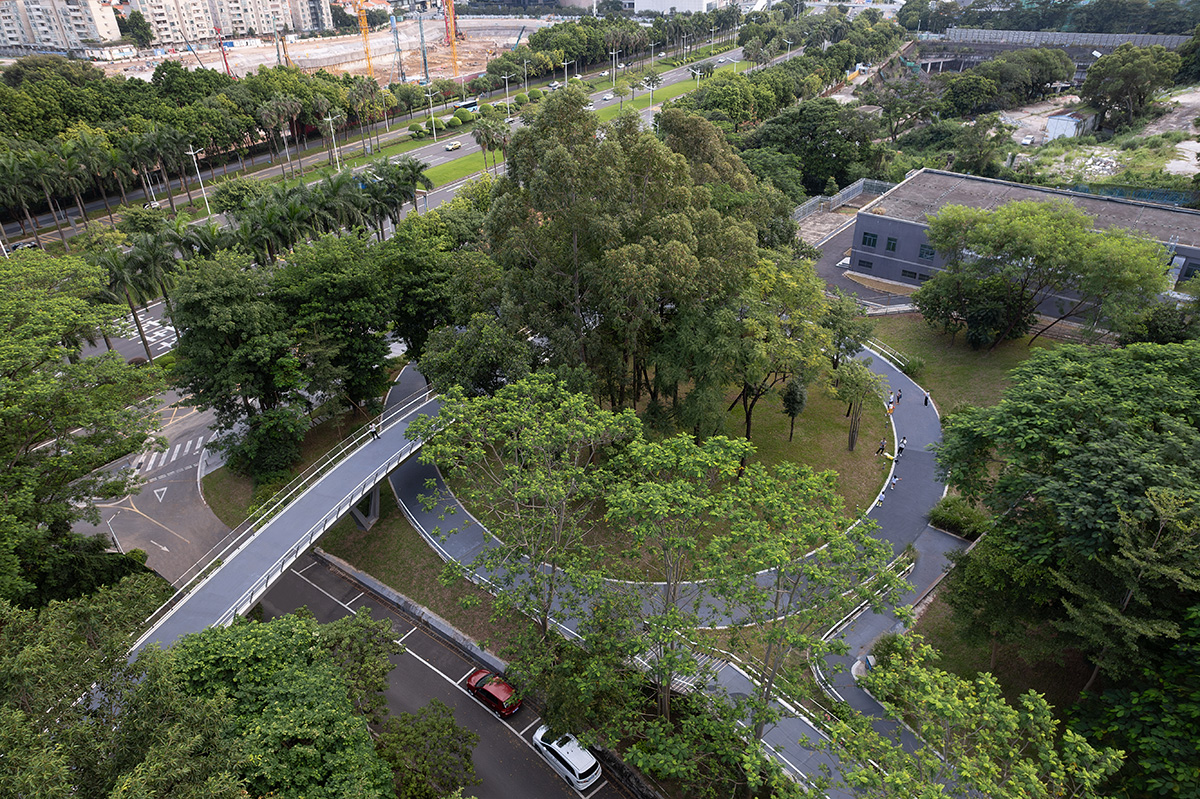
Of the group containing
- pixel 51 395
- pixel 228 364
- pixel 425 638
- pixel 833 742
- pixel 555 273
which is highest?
pixel 555 273

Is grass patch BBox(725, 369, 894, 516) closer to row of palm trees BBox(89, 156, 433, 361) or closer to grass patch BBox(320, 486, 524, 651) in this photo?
grass patch BBox(320, 486, 524, 651)

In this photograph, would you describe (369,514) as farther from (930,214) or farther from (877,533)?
(930,214)

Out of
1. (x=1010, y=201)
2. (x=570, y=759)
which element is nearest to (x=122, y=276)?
(x=570, y=759)

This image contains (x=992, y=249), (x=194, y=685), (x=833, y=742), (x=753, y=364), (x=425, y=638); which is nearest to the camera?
(x=833, y=742)

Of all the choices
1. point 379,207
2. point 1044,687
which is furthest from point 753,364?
point 379,207

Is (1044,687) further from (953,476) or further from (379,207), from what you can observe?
(379,207)
